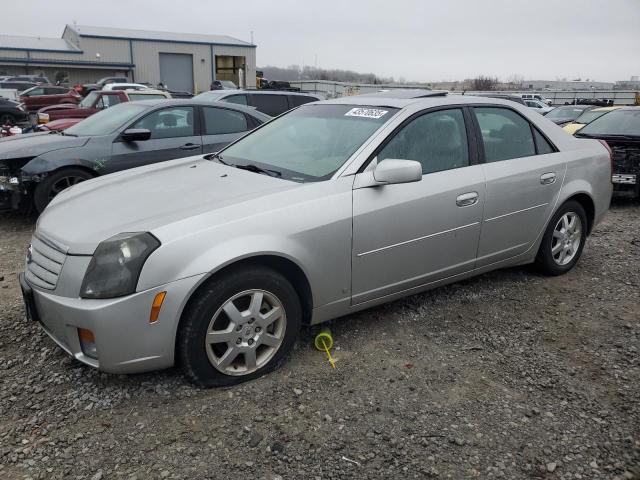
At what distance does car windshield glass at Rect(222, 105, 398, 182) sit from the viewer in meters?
3.44

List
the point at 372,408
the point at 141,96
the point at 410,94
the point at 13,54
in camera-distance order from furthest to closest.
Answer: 1. the point at 13,54
2. the point at 141,96
3. the point at 410,94
4. the point at 372,408

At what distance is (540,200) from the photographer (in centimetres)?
425

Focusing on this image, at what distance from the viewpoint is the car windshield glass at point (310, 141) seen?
3.44 meters

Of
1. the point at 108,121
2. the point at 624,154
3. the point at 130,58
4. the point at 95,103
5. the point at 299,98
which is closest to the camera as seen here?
the point at 108,121

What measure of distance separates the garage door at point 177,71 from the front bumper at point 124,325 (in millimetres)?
43074

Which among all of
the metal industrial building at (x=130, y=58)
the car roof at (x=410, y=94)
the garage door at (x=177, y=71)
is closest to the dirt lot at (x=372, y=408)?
the car roof at (x=410, y=94)

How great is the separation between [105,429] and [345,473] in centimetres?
121

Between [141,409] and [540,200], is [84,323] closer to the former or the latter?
[141,409]

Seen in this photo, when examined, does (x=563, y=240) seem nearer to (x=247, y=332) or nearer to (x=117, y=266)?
(x=247, y=332)

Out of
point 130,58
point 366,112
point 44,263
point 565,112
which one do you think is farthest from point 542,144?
point 130,58

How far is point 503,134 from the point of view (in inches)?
164

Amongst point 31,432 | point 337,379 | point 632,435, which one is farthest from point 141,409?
point 632,435

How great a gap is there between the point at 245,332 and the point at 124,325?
2.14ft

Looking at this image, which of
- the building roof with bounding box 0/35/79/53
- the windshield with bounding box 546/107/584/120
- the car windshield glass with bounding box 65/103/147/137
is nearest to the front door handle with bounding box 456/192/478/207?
the car windshield glass with bounding box 65/103/147/137
